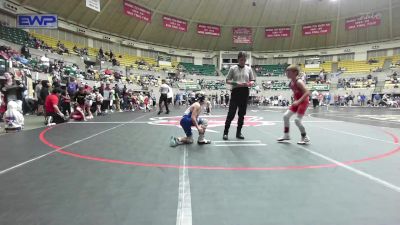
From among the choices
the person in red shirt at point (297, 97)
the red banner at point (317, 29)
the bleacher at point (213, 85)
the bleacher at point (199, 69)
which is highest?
the red banner at point (317, 29)

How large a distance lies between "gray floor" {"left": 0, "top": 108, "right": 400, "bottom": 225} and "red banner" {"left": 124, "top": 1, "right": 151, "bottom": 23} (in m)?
24.8

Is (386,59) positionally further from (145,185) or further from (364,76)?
(145,185)

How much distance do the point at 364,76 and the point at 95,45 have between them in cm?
3372

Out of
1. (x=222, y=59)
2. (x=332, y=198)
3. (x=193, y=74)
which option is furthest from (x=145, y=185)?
(x=222, y=59)

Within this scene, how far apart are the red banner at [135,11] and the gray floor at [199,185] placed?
24765 mm

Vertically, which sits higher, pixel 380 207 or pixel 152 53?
pixel 152 53

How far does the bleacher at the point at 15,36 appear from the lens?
778 inches

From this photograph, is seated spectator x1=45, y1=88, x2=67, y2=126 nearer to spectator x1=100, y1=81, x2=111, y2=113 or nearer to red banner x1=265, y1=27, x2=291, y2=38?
spectator x1=100, y1=81, x2=111, y2=113

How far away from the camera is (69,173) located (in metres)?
2.92

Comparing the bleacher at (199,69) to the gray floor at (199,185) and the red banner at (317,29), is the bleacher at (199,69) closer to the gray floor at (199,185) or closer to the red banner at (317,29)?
the red banner at (317,29)

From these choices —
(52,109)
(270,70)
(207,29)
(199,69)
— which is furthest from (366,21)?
(52,109)

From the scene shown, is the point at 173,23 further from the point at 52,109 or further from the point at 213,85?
the point at 52,109

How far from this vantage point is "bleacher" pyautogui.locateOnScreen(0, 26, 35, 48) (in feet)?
64.8

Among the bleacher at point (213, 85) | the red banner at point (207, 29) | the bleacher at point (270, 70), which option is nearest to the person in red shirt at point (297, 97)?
the red banner at point (207, 29)
